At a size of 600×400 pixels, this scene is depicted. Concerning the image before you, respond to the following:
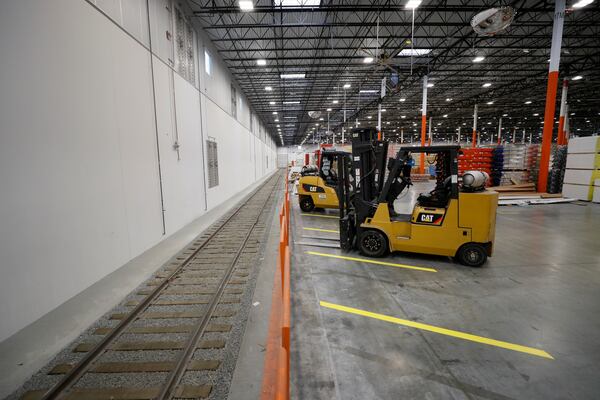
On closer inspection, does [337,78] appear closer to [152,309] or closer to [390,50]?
[390,50]

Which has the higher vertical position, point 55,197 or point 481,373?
point 55,197

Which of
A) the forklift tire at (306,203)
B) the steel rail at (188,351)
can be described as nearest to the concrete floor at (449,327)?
the steel rail at (188,351)

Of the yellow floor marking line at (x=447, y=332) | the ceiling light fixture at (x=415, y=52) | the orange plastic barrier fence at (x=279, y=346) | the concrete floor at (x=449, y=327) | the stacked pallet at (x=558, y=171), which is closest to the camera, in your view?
the orange plastic barrier fence at (x=279, y=346)

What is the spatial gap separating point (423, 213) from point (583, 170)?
13.6m

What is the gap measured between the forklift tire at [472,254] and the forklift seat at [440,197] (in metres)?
1.00

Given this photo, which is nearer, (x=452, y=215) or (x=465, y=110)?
(x=452, y=215)

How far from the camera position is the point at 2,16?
3277 millimetres

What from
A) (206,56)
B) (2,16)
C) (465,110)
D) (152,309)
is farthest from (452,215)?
(465,110)

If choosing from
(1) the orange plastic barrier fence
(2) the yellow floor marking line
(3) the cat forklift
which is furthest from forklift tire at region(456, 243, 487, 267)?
(1) the orange plastic barrier fence

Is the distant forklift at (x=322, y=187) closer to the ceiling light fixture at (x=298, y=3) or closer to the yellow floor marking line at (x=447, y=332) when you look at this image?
the ceiling light fixture at (x=298, y=3)

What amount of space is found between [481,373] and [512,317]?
1538mm

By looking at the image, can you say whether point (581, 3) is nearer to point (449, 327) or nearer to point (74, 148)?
point (449, 327)

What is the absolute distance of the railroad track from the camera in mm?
2637

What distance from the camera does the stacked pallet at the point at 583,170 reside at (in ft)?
40.7
